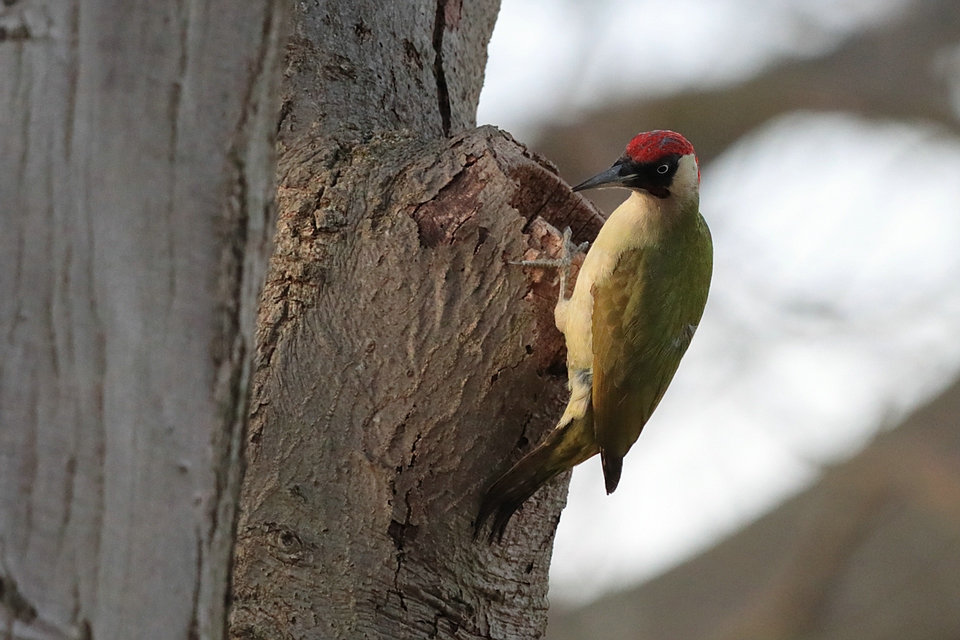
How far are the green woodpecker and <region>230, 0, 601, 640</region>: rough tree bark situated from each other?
0.29 feet

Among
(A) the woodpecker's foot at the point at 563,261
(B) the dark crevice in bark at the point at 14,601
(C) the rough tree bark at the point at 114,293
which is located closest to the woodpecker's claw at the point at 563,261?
(A) the woodpecker's foot at the point at 563,261

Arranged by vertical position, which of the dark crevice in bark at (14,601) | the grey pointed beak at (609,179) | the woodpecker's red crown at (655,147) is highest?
the woodpecker's red crown at (655,147)

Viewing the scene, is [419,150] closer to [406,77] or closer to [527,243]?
[527,243]

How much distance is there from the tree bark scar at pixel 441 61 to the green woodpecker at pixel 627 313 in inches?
14.9

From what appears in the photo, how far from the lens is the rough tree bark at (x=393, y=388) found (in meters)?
1.90

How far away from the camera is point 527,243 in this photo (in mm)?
1938

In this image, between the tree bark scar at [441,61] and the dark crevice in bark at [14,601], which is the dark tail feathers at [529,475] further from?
the dark crevice in bark at [14,601]

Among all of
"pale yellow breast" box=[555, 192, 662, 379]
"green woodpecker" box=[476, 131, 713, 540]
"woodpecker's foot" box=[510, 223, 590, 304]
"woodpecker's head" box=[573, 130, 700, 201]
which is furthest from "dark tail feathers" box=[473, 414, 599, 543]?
"woodpecker's head" box=[573, 130, 700, 201]

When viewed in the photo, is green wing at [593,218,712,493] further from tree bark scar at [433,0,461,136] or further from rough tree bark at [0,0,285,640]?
rough tree bark at [0,0,285,640]

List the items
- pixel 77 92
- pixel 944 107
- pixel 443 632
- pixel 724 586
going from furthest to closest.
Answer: pixel 724 586
pixel 944 107
pixel 443 632
pixel 77 92

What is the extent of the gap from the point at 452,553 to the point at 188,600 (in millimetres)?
1006

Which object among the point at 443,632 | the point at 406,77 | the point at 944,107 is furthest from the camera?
the point at 944,107

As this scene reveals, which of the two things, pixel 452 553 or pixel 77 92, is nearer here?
pixel 77 92

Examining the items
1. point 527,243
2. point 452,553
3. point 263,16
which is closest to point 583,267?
point 527,243
